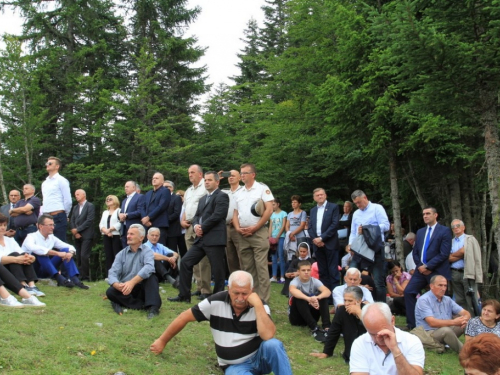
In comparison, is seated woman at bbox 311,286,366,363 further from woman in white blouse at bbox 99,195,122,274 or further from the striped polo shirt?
woman in white blouse at bbox 99,195,122,274

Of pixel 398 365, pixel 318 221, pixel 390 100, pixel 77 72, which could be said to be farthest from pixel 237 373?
pixel 77 72

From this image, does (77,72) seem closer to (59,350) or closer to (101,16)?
(101,16)

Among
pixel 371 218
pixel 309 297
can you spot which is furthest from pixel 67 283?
pixel 371 218

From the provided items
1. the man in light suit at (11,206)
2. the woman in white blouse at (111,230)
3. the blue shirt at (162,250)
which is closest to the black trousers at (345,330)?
the blue shirt at (162,250)

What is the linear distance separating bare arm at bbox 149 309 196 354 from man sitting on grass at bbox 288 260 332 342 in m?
2.78

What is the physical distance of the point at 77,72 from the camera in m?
21.5

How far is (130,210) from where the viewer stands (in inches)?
369

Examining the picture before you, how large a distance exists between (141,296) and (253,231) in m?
2.02

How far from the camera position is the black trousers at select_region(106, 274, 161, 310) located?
6.75 metres

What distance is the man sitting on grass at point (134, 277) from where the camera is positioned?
21.9 ft

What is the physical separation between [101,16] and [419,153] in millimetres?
17632

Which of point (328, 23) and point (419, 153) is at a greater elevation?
point (328, 23)

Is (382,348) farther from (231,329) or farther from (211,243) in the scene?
(211,243)

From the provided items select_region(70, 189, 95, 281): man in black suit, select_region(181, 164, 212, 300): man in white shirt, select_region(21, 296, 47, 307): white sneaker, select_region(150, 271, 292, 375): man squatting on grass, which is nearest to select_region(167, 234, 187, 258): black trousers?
select_region(181, 164, 212, 300): man in white shirt
